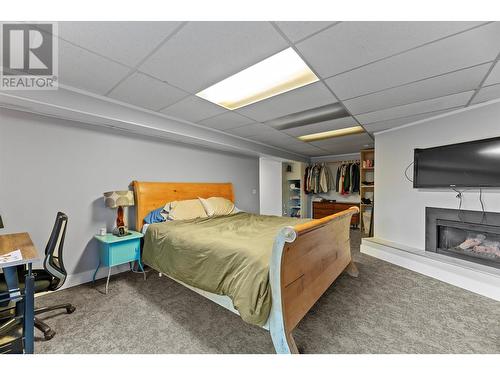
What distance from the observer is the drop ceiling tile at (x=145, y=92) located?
1903 mm

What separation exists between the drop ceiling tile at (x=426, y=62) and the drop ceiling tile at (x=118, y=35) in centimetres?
139

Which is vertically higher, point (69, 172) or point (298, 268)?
point (69, 172)

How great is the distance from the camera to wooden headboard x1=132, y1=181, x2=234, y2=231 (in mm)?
2889

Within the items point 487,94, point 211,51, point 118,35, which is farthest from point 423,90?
point 118,35

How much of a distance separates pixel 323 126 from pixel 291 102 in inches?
44.4

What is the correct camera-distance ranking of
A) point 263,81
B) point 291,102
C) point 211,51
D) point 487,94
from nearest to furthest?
point 211,51 → point 263,81 → point 487,94 → point 291,102

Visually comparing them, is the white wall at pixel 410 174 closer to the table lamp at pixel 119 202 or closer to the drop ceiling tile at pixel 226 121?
the drop ceiling tile at pixel 226 121

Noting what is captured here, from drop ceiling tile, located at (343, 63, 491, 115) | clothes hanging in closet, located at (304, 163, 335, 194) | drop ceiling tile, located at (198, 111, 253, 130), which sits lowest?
clothes hanging in closet, located at (304, 163, 335, 194)

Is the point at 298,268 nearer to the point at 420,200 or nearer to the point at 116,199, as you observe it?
the point at 116,199

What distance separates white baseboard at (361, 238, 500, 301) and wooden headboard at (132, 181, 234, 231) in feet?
9.50

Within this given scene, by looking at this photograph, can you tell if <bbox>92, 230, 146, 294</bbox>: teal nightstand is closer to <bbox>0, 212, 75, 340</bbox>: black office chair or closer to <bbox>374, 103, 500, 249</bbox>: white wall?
<bbox>0, 212, 75, 340</bbox>: black office chair

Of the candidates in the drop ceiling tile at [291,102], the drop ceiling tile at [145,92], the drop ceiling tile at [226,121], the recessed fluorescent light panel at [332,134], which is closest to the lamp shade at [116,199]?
the drop ceiling tile at [145,92]

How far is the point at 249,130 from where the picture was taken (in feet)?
11.4

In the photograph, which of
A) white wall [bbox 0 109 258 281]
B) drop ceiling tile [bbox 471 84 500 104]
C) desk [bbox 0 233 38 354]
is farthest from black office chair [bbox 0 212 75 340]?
drop ceiling tile [bbox 471 84 500 104]
